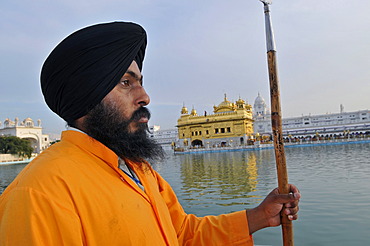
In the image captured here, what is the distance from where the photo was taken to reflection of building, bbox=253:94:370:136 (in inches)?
1849

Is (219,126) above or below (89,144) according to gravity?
above

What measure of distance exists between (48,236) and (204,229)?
0.80 metres

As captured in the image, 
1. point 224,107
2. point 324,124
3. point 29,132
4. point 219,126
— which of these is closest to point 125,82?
point 219,126

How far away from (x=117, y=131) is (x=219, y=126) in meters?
37.5

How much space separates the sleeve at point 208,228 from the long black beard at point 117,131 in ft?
0.91

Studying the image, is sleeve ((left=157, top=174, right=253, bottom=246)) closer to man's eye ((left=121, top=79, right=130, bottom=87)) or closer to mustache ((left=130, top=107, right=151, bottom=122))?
mustache ((left=130, top=107, right=151, bottom=122))

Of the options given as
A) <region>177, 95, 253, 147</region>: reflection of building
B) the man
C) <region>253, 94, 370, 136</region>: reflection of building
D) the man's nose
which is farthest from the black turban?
<region>253, 94, 370, 136</region>: reflection of building

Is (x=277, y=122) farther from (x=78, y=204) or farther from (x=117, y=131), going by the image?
(x=78, y=204)

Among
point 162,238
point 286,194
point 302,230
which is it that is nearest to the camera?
point 162,238

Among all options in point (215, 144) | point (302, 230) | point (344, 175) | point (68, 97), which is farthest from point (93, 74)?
point (215, 144)

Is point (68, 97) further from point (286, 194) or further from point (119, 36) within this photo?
point (286, 194)

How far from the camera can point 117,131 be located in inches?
41.0

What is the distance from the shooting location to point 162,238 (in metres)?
0.90

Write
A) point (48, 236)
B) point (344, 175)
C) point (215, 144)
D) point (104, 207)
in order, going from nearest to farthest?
1. point (48, 236)
2. point (104, 207)
3. point (344, 175)
4. point (215, 144)
